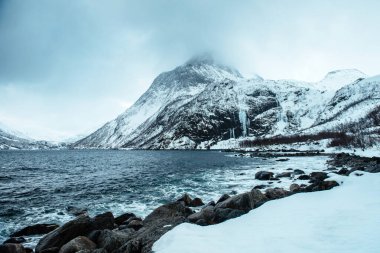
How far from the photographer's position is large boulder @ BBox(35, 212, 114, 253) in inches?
690

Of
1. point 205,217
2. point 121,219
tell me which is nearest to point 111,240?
point 205,217

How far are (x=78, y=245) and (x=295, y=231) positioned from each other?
443 inches

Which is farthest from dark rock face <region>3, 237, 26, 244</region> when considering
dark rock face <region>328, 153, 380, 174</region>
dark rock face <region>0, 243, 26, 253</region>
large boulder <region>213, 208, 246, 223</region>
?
dark rock face <region>328, 153, 380, 174</region>

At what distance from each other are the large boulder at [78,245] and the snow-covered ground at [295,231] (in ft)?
19.0

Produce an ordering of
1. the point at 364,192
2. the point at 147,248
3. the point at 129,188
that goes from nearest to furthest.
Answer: the point at 147,248 < the point at 364,192 < the point at 129,188

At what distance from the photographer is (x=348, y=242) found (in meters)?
10.0

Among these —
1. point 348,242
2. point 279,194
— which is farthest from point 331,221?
point 279,194

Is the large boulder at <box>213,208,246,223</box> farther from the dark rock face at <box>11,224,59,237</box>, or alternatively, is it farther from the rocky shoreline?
the dark rock face at <box>11,224,59,237</box>

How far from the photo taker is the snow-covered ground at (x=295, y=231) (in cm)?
1022

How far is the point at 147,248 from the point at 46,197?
100ft

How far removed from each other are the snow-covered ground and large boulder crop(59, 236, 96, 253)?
580 centimetres

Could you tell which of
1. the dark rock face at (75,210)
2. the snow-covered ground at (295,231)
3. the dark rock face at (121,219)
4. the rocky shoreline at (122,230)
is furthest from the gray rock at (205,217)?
the dark rock face at (75,210)

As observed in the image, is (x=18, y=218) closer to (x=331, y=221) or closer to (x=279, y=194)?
(x=279, y=194)

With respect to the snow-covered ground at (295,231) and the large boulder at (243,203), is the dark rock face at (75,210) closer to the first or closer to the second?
the large boulder at (243,203)
